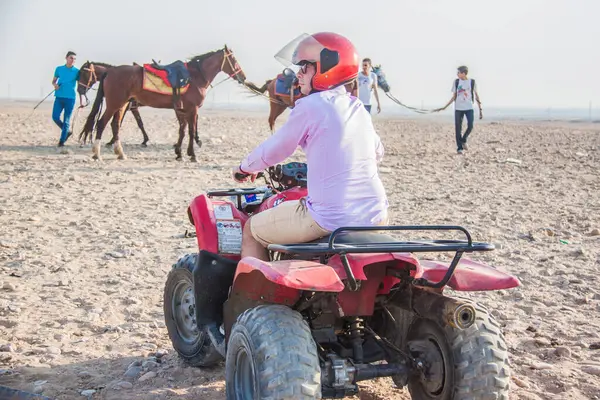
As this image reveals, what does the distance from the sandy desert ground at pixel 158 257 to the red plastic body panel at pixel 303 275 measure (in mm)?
1304

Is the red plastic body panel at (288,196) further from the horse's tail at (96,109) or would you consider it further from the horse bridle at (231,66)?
the horse bridle at (231,66)

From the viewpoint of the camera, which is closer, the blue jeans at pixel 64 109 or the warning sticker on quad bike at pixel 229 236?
the warning sticker on quad bike at pixel 229 236

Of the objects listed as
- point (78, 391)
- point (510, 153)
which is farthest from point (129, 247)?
point (510, 153)

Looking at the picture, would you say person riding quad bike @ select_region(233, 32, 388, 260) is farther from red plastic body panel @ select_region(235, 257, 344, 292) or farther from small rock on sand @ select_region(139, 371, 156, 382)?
small rock on sand @ select_region(139, 371, 156, 382)

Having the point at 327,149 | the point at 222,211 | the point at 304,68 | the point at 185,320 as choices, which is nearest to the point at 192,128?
the point at 185,320

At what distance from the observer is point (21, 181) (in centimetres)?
1220

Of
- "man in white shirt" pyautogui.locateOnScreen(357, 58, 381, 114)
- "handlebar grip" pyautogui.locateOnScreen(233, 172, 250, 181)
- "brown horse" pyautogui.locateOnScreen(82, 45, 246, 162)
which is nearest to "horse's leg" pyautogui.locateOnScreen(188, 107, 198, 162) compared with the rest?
"brown horse" pyautogui.locateOnScreen(82, 45, 246, 162)

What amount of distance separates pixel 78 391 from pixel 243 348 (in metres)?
1.34

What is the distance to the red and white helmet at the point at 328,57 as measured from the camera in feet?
Answer: 12.9

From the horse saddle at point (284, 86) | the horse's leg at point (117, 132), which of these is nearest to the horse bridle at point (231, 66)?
the horse saddle at point (284, 86)

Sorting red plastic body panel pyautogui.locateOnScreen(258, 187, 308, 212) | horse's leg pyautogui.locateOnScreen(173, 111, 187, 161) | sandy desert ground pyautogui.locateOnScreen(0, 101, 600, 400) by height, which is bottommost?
sandy desert ground pyautogui.locateOnScreen(0, 101, 600, 400)

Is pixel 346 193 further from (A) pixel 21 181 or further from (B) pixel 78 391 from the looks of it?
(A) pixel 21 181

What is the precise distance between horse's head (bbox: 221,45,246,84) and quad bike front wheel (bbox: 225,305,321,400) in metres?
13.6

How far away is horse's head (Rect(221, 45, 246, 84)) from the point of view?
16766 mm
